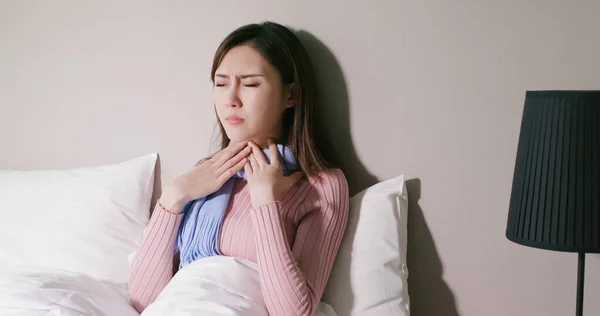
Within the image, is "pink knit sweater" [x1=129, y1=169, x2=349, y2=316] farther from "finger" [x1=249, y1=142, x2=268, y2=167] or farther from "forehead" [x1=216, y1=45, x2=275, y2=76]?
"forehead" [x1=216, y1=45, x2=275, y2=76]

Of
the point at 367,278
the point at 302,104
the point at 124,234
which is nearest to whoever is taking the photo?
the point at 367,278

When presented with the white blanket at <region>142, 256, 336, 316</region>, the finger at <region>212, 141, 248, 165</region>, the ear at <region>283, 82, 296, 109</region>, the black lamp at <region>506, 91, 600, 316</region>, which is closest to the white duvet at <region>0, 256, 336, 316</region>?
the white blanket at <region>142, 256, 336, 316</region>

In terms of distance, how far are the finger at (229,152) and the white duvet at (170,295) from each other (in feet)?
0.80

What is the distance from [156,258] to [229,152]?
0.96 feet

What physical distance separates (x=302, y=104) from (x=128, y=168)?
1.87 feet

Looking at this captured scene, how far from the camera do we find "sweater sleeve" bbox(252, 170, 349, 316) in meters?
1.24

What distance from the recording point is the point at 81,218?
167 centimetres

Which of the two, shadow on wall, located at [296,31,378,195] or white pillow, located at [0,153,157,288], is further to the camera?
white pillow, located at [0,153,157,288]

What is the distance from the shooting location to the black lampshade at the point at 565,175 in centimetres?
96

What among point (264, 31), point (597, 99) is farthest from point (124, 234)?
point (597, 99)

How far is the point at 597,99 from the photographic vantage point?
0.97 metres

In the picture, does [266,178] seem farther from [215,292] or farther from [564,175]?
[564,175]

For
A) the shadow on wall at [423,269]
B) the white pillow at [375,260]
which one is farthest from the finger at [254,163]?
the shadow on wall at [423,269]

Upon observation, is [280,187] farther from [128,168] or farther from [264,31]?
[128,168]
